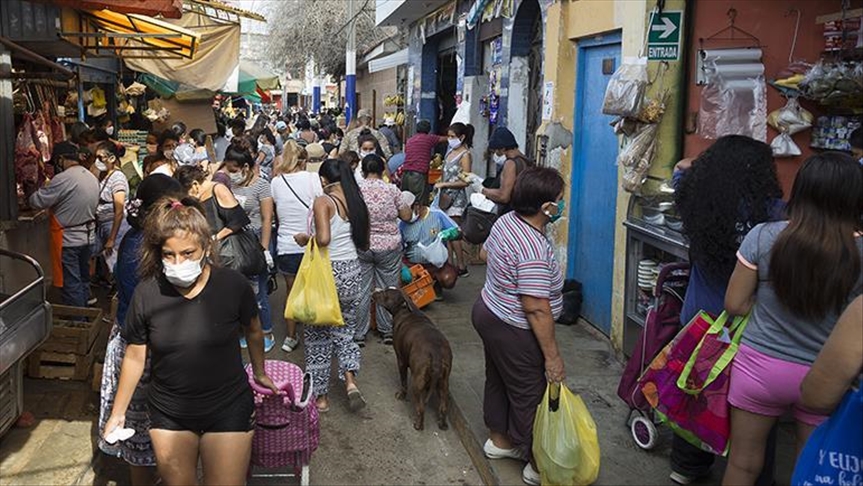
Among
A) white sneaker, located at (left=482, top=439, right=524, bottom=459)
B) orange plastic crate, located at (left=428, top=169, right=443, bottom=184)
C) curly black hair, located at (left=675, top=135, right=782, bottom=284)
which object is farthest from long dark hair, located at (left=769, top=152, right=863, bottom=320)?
orange plastic crate, located at (left=428, top=169, right=443, bottom=184)

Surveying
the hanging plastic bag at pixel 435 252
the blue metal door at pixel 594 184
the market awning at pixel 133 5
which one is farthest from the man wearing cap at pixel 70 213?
the blue metal door at pixel 594 184

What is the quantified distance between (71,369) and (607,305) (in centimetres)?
443

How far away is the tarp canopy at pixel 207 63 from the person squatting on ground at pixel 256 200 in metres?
3.61

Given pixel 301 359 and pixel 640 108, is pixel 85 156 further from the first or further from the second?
pixel 640 108

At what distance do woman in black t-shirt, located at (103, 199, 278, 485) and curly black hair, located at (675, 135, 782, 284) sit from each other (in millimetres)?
2173

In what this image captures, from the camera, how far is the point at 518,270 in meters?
3.95

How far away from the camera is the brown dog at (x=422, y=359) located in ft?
17.1

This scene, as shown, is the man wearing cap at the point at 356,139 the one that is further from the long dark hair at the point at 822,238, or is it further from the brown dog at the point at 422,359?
the long dark hair at the point at 822,238

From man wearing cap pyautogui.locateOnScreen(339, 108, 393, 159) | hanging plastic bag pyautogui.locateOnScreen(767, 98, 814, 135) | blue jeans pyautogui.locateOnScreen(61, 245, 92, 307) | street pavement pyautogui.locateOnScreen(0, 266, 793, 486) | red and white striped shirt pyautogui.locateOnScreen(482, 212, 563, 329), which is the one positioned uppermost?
hanging plastic bag pyautogui.locateOnScreen(767, 98, 814, 135)

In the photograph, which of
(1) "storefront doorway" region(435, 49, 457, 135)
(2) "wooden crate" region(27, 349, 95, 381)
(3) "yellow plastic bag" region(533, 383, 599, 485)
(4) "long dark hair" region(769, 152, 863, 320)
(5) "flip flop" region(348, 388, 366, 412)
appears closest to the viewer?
(4) "long dark hair" region(769, 152, 863, 320)

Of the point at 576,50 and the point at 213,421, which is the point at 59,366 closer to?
the point at 213,421

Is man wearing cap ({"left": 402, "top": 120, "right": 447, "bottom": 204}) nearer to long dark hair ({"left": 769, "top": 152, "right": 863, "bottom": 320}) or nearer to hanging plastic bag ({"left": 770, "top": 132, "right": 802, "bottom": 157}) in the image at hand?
hanging plastic bag ({"left": 770, "top": 132, "right": 802, "bottom": 157})

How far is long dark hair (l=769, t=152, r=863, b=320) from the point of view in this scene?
2.92 meters

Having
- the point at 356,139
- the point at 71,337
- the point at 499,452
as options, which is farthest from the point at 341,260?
the point at 356,139
